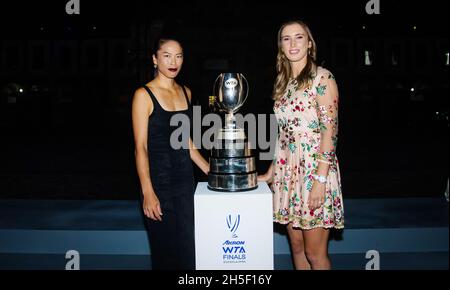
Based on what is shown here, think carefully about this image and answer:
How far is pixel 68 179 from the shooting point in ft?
20.1

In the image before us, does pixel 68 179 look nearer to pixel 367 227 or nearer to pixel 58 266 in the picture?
pixel 58 266

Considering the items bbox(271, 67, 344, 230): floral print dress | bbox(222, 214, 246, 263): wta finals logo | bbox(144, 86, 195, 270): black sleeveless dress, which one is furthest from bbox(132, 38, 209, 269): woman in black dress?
bbox(271, 67, 344, 230): floral print dress

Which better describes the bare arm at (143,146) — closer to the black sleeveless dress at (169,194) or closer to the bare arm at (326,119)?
the black sleeveless dress at (169,194)

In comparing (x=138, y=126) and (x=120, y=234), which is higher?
(x=138, y=126)

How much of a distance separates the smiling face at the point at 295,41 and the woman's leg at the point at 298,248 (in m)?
0.84

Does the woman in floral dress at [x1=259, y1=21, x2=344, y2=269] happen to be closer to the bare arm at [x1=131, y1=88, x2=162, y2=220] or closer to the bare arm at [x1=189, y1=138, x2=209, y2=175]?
the bare arm at [x1=189, y1=138, x2=209, y2=175]

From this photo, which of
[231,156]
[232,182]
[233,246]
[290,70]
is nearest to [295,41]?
[290,70]

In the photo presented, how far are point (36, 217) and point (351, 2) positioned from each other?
9674 millimetres

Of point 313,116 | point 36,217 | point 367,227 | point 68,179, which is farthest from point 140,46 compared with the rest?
point 313,116

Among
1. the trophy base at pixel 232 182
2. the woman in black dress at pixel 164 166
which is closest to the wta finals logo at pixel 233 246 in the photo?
the trophy base at pixel 232 182

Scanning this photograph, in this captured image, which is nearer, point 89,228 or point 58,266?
point 58,266

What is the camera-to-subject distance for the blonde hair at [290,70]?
1985 mm

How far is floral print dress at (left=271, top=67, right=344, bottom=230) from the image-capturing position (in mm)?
1953

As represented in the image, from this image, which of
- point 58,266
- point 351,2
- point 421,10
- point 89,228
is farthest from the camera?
point 421,10
